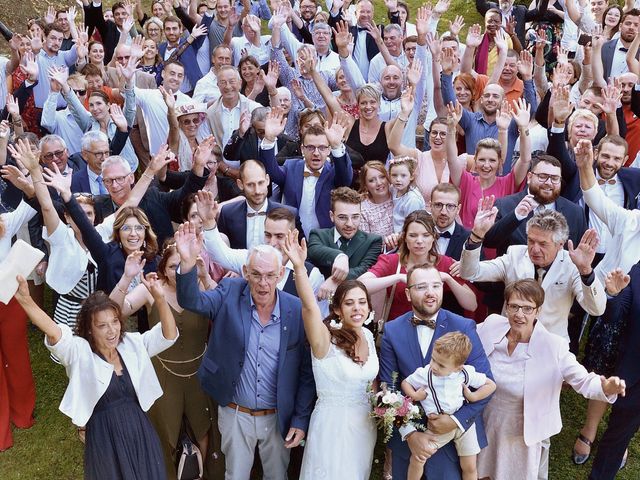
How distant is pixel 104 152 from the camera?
7.00 meters

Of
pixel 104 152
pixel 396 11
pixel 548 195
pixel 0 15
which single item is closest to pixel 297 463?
pixel 548 195

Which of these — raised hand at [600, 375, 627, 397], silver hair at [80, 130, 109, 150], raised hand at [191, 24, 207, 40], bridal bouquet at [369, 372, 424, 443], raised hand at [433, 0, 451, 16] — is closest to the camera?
raised hand at [600, 375, 627, 397]

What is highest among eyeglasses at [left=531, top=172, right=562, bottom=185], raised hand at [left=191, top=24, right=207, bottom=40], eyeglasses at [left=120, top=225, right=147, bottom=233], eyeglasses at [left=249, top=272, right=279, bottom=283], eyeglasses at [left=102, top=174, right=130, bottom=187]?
eyeglasses at [left=531, top=172, right=562, bottom=185]

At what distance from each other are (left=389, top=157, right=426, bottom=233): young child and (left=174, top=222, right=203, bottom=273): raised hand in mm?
2373

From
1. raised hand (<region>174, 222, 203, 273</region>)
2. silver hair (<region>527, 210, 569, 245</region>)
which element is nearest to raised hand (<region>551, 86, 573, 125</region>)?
silver hair (<region>527, 210, 569, 245</region>)

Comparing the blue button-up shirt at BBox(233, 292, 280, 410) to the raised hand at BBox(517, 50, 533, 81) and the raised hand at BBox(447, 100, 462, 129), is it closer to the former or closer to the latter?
the raised hand at BBox(447, 100, 462, 129)

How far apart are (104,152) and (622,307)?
197 inches

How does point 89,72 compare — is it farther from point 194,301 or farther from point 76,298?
point 194,301

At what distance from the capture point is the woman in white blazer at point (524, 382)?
4.66 m

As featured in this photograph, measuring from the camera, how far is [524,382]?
15.6 ft

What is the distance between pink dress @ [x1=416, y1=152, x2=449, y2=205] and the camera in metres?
6.95

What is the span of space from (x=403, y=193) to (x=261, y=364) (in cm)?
233

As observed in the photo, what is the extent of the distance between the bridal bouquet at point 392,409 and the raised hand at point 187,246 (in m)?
1.50

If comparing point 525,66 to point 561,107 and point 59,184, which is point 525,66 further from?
point 59,184
